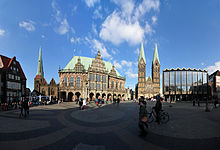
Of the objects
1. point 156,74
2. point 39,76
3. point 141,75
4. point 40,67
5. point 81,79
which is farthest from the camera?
point 156,74

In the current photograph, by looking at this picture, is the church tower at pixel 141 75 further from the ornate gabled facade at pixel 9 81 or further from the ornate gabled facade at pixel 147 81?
the ornate gabled facade at pixel 9 81

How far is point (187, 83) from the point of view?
62.8 m

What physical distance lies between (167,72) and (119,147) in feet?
234

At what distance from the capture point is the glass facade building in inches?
2464

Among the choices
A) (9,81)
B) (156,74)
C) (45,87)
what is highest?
(156,74)

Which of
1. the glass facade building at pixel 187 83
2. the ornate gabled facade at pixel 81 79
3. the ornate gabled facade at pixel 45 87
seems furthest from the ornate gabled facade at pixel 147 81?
the ornate gabled facade at pixel 45 87

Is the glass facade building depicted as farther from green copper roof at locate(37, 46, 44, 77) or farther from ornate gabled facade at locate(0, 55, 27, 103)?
green copper roof at locate(37, 46, 44, 77)

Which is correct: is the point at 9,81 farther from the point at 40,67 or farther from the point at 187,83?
the point at 187,83

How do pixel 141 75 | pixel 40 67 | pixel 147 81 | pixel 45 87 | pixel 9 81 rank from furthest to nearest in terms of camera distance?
pixel 141 75
pixel 147 81
pixel 40 67
pixel 45 87
pixel 9 81

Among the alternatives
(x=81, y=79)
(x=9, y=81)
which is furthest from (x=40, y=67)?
A: (x=81, y=79)

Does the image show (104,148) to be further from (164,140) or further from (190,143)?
(190,143)

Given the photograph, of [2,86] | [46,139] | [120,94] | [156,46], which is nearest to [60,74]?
[2,86]

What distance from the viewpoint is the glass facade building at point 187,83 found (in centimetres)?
6260

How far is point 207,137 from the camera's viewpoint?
14.9ft
